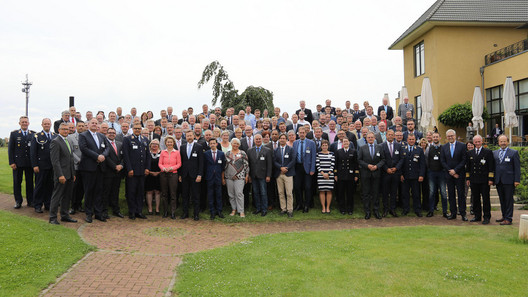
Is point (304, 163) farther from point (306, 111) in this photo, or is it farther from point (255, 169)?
point (306, 111)

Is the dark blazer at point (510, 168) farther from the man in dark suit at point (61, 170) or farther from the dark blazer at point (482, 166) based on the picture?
the man in dark suit at point (61, 170)

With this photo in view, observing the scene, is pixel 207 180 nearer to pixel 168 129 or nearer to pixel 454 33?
pixel 168 129

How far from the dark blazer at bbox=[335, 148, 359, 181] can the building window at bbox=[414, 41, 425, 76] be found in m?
19.1

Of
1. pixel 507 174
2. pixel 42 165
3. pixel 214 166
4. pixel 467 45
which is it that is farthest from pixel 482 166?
pixel 467 45

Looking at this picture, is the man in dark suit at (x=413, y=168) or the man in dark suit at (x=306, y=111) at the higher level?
the man in dark suit at (x=306, y=111)

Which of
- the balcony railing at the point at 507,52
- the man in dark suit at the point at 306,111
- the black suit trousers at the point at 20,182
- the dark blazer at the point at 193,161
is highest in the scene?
the balcony railing at the point at 507,52

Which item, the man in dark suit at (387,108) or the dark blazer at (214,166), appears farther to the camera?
the man in dark suit at (387,108)

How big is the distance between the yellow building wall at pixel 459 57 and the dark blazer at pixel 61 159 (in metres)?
22.0

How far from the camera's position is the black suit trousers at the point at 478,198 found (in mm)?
9719

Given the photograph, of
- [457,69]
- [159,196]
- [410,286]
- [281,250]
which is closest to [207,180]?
[159,196]

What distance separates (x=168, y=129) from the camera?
36.1 ft

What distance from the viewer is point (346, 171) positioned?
10.6 meters

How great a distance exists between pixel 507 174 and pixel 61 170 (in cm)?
1005

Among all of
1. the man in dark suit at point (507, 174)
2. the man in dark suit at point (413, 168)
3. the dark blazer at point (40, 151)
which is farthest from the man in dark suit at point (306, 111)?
the dark blazer at point (40, 151)
